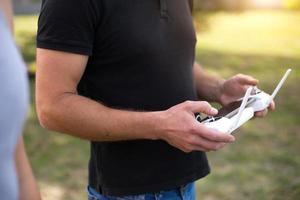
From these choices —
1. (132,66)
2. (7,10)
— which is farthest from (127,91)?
(7,10)

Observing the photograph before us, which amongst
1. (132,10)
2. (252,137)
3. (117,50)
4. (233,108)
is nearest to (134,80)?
(117,50)

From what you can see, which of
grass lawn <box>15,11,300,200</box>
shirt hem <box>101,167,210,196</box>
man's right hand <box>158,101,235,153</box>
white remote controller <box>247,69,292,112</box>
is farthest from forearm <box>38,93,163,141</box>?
grass lawn <box>15,11,300,200</box>

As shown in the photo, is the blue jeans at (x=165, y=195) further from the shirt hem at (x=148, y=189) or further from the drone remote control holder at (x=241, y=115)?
the drone remote control holder at (x=241, y=115)

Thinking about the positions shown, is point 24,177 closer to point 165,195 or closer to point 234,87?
point 165,195

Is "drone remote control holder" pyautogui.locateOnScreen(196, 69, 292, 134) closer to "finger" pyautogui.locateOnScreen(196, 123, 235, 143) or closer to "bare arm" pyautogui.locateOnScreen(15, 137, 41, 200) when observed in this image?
"finger" pyautogui.locateOnScreen(196, 123, 235, 143)

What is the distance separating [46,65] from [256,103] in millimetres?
710

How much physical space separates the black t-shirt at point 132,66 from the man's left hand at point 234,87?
20 cm

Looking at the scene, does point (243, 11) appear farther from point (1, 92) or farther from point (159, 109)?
point (1, 92)

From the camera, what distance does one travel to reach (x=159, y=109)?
1.81 m

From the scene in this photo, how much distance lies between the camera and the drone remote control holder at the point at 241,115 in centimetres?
155

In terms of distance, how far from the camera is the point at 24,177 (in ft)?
4.18

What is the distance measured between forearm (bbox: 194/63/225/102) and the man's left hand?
20 millimetres

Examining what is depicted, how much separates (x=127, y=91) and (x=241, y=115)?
0.41m

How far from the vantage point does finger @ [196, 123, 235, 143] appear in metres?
1.51
